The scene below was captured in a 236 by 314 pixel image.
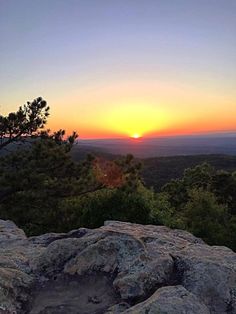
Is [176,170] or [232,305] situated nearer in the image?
[232,305]

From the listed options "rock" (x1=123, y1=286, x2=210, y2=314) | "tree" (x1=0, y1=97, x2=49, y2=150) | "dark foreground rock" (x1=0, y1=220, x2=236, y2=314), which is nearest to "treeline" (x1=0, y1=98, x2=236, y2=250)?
"tree" (x1=0, y1=97, x2=49, y2=150)

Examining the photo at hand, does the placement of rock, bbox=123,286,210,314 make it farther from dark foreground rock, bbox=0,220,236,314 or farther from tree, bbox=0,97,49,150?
tree, bbox=0,97,49,150

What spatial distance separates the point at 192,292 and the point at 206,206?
86.0ft

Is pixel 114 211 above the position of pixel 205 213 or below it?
above

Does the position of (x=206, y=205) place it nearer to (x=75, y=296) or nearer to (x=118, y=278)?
(x=118, y=278)

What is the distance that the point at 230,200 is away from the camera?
39.9 m

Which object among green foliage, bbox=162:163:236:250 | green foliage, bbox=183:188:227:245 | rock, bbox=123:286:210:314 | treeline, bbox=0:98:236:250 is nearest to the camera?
rock, bbox=123:286:210:314

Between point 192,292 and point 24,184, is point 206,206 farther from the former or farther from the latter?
point 192,292

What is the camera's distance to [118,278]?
5555 millimetres

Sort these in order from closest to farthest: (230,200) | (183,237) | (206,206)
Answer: (183,237) → (206,206) → (230,200)

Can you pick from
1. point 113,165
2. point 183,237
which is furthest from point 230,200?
point 183,237

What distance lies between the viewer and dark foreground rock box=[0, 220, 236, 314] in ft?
16.4

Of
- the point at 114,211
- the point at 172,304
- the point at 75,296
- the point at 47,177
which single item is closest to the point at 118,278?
the point at 75,296

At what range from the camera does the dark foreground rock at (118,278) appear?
4.98 metres
